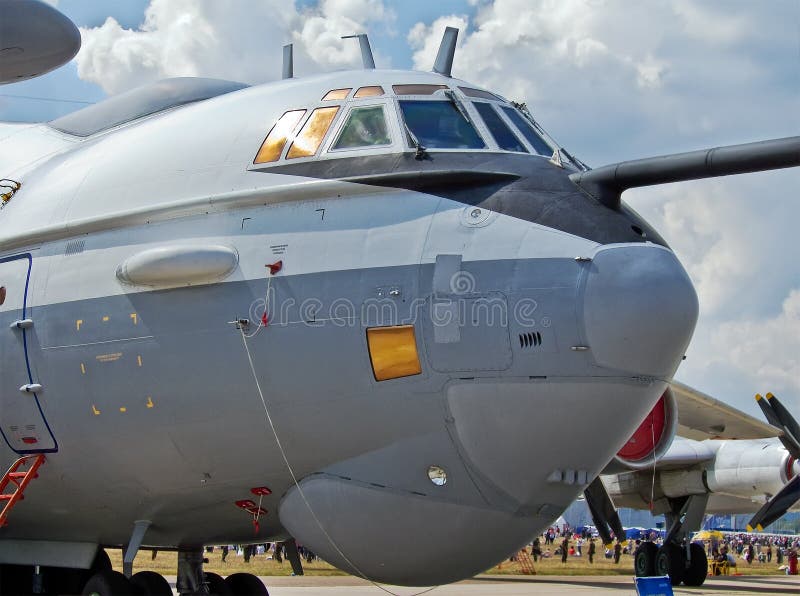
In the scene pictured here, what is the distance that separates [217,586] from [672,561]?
14466mm

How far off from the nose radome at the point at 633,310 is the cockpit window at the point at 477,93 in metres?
2.43

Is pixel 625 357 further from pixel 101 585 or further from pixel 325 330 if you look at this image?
pixel 101 585

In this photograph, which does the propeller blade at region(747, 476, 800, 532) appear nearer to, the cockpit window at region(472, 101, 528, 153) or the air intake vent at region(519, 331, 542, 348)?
the cockpit window at region(472, 101, 528, 153)

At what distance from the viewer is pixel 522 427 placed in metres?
7.77

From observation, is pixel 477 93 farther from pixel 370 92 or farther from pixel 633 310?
pixel 633 310

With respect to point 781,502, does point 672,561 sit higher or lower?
lower

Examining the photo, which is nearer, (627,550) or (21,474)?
(21,474)

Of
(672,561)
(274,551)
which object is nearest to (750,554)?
(274,551)

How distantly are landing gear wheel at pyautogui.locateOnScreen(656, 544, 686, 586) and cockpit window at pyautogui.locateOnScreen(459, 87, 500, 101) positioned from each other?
52.6ft

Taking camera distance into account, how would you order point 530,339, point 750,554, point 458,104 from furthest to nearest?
point 750,554 < point 458,104 < point 530,339

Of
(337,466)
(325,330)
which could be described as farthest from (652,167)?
(337,466)

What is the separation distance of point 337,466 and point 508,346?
168 centimetres

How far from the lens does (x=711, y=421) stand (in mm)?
21250

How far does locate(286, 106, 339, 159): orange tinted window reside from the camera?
8.95 metres
